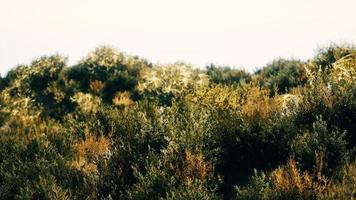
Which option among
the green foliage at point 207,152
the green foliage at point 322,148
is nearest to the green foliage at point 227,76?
the green foliage at point 207,152

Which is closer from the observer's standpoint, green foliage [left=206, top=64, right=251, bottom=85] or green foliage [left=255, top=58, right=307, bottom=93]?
green foliage [left=255, top=58, right=307, bottom=93]

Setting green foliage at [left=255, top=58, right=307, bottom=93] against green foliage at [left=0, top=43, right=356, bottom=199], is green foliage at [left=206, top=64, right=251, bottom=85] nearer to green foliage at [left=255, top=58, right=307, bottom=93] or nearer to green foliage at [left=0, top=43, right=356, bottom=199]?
green foliage at [left=255, top=58, right=307, bottom=93]

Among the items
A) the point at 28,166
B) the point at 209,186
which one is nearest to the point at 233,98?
the point at 209,186

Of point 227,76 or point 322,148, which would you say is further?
point 227,76

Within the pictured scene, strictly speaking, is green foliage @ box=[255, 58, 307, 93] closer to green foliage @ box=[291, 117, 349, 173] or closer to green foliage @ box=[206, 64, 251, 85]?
green foliage @ box=[206, 64, 251, 85]

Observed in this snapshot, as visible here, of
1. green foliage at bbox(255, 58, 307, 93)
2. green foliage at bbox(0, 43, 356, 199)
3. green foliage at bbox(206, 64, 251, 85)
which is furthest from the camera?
green foliage at bbox(206, 64, 251, 85)

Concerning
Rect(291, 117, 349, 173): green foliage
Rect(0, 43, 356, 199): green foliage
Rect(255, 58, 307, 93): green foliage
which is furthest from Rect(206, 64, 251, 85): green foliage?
Rect(291, 117, 349, 173): green foliage

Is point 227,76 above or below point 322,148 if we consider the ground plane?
below

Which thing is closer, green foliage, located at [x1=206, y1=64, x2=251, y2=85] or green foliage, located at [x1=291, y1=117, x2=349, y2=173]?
green foliage, located at [x1=291, y1=117, x2=349, y2=173]

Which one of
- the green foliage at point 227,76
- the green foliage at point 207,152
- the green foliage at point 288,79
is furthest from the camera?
the green foliage at point 227,76

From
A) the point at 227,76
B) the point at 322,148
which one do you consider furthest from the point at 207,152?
the point at 227,76

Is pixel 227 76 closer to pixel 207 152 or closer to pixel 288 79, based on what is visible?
pixel 288 79

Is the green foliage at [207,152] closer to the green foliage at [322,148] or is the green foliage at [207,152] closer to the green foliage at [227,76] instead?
the green foliage at [322,148]

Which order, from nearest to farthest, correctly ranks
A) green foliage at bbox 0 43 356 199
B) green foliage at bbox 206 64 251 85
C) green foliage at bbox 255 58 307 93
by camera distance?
green foliage at bbox 0 43 356 199 → green foliage at bbox 255 58 307 93 → green foliage at bbox 206 64 251 85
